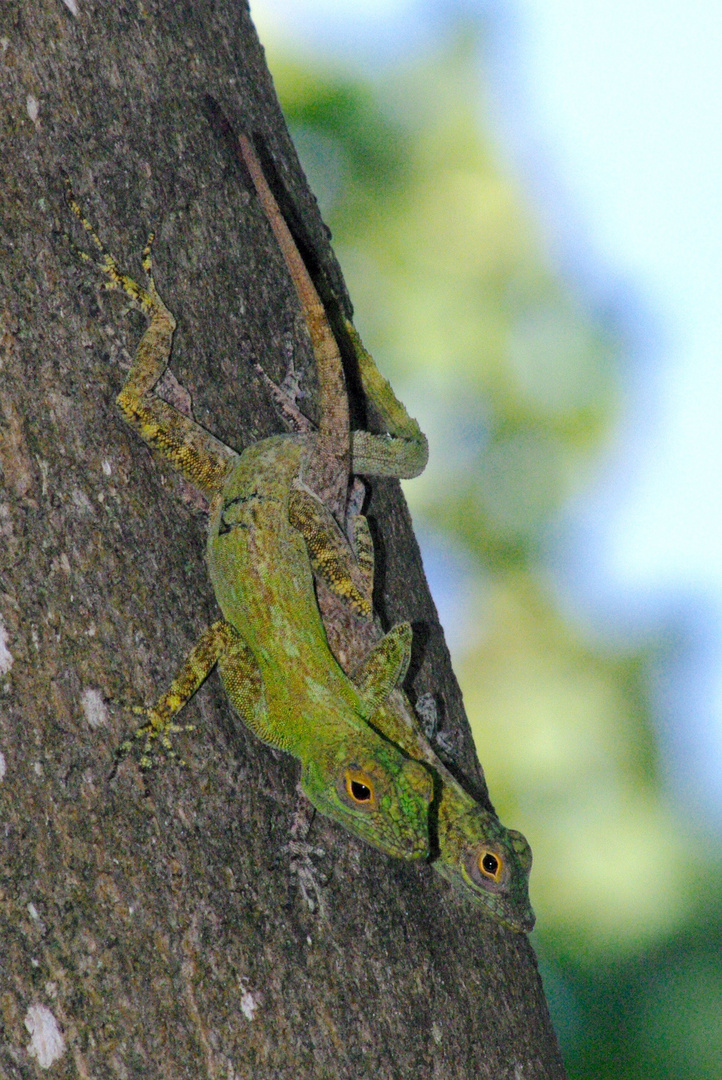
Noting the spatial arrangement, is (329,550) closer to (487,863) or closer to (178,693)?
(178,693)

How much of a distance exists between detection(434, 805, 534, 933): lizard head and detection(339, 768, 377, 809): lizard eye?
0.41 meters

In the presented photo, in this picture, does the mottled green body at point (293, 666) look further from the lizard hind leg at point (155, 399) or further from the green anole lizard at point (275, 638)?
the lizard hind leg at point (155, 399)

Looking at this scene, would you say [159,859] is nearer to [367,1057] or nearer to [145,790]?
[145,790]

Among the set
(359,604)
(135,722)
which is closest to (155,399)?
(135,722)

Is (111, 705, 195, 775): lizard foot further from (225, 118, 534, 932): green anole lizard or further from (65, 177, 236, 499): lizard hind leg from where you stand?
(225, 118, 534, 932): green anole lizard

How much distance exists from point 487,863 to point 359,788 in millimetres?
630

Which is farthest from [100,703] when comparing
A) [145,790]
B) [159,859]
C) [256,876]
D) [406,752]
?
[406,752]

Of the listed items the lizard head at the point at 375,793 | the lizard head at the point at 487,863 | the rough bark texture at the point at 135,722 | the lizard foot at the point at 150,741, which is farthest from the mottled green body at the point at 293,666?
the lizard foot at the point at 150,741

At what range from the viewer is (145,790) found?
2.74 metres

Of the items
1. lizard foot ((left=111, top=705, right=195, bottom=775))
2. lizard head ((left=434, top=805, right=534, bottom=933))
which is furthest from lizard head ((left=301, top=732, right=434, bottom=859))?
lizard foot ((left=111, top=705, right=195, bottom=775))

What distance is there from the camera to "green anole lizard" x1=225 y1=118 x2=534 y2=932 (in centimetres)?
365

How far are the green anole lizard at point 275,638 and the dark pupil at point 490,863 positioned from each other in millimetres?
387

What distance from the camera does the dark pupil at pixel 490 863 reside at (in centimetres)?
365

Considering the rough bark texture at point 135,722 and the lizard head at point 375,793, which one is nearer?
the rough bark texture at point 135,722
